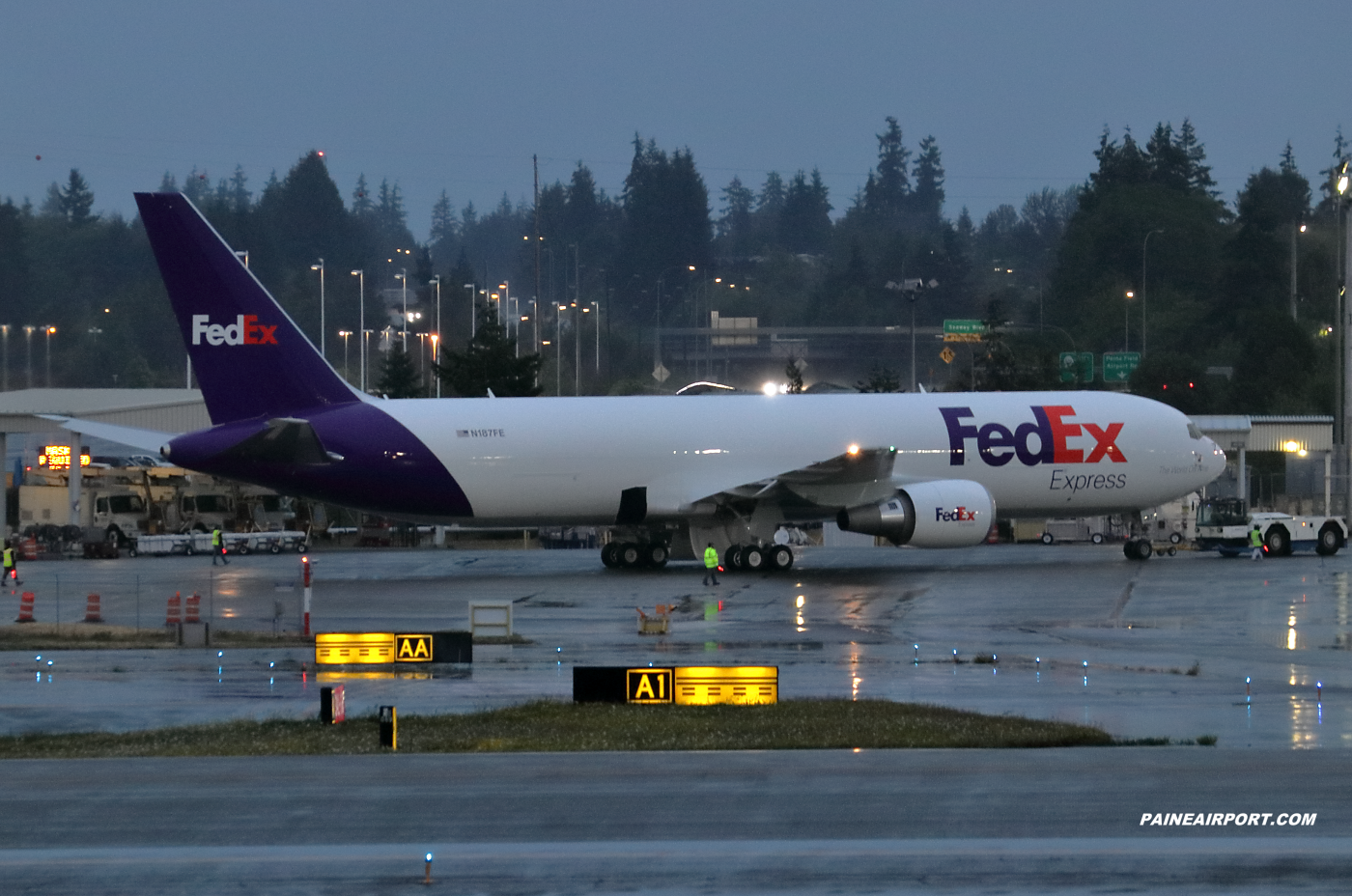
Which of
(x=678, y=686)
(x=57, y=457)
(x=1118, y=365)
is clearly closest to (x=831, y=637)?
(x=678, y=686)

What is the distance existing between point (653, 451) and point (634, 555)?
11.4 ft

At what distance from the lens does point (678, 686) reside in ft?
66.3

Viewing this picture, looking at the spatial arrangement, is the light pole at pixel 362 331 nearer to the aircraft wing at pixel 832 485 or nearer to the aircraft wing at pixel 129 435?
the aircraft wing at pixel 129 435

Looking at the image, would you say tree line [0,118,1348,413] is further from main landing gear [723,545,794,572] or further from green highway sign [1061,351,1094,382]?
main landing gear [723,545,794,572]

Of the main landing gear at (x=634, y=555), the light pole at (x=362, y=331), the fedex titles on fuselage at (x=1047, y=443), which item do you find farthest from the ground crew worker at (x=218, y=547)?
the fedex titles on fuselage at (x=1047, y=443)

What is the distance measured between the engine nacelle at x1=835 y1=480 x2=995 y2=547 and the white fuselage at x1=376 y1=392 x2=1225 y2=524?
6.33ft

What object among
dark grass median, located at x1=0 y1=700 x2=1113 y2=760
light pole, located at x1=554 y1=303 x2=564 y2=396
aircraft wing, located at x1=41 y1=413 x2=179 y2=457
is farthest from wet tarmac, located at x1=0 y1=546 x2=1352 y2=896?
light pole, located at x1=554 y1=303 x2=564 y2=396

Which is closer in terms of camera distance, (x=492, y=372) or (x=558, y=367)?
(x=492, y=372)

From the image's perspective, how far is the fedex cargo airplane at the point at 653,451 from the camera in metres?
39.2

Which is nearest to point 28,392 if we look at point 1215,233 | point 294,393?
point 294,393

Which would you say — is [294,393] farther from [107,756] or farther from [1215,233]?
[1215,233]

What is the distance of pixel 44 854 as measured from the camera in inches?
493

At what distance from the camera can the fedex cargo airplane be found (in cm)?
3925

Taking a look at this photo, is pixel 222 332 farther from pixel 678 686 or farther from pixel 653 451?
pixel 678 686
